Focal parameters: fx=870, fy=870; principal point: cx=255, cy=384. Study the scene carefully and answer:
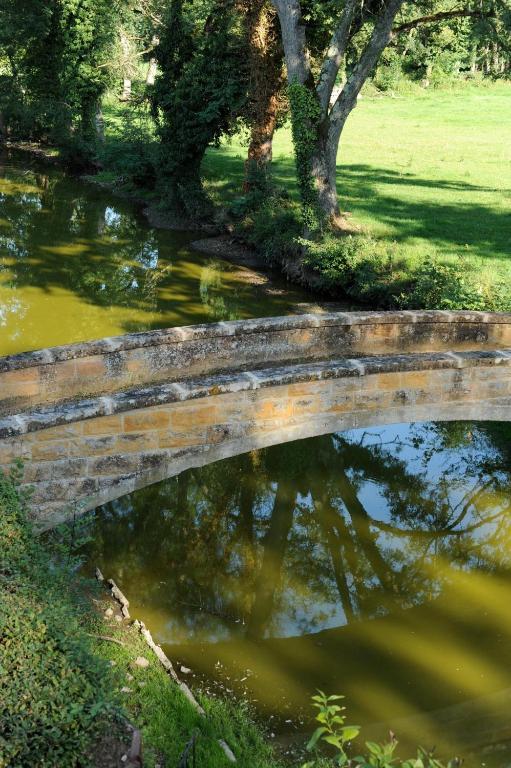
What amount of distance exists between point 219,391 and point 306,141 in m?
12.4

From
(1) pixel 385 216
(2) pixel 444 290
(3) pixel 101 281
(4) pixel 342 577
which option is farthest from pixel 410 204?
(4) pixel 342 577

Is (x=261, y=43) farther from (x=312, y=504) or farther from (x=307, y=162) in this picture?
(x=312, y=504)

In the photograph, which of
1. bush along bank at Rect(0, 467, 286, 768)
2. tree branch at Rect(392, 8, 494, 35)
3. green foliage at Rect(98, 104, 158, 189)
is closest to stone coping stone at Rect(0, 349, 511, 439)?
bush along bank at Rect(0, 467, 286, 768)

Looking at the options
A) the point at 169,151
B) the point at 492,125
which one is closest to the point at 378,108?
the point at 492,125

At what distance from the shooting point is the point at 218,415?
7855mm

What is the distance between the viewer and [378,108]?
40500mm

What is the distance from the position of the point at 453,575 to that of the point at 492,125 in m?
29.2

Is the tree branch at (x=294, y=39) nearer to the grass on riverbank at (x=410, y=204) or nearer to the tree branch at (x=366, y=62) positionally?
the tree branch at (x=366, y=62)

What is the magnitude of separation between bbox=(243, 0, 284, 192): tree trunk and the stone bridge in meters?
12.9

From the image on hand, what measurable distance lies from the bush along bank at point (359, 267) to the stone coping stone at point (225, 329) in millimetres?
3941

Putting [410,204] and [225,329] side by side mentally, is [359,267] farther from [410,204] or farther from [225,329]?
[225,329]

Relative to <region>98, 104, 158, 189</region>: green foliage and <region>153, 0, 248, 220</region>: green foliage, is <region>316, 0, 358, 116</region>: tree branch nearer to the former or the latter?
<region>153, 0, 248, 220</region>: green foliage

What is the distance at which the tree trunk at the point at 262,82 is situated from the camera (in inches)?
861

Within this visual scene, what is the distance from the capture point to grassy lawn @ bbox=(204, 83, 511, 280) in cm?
1888
